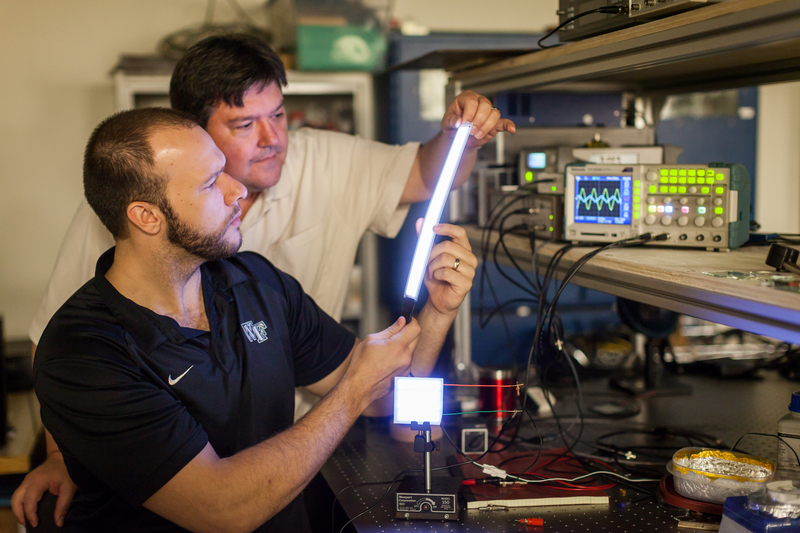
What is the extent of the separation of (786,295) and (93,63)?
3324 mm

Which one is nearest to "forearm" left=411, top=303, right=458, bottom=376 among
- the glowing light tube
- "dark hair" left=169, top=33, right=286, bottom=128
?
the glowing light tube

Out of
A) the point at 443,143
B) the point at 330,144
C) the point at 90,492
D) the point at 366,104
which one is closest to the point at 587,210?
the point at 443,143

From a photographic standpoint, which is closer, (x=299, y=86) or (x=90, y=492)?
(x=90, y=492)

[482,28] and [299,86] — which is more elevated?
[482,28]

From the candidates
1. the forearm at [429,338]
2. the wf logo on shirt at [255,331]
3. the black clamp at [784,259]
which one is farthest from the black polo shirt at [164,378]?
the black clamp at [784,259]

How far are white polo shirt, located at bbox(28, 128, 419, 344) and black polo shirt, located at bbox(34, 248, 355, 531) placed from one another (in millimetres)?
278

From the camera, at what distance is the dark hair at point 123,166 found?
1306 mm

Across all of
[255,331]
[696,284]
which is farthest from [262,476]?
[696,284]

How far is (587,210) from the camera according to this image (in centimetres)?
144

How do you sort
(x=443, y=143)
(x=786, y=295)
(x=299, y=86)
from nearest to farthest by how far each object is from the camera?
(x=786, y=295) → (x=443, y=143) → (x=299, y=86)

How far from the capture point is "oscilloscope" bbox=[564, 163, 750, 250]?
4.28 ft

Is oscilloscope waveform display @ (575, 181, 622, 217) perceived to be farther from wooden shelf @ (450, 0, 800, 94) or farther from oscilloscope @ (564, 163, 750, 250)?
wooden shelf @ (450, 0, 800, 94)

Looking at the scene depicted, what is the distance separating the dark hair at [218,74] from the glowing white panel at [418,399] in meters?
0.90

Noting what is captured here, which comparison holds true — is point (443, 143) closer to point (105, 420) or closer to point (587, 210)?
point (587, 210)
